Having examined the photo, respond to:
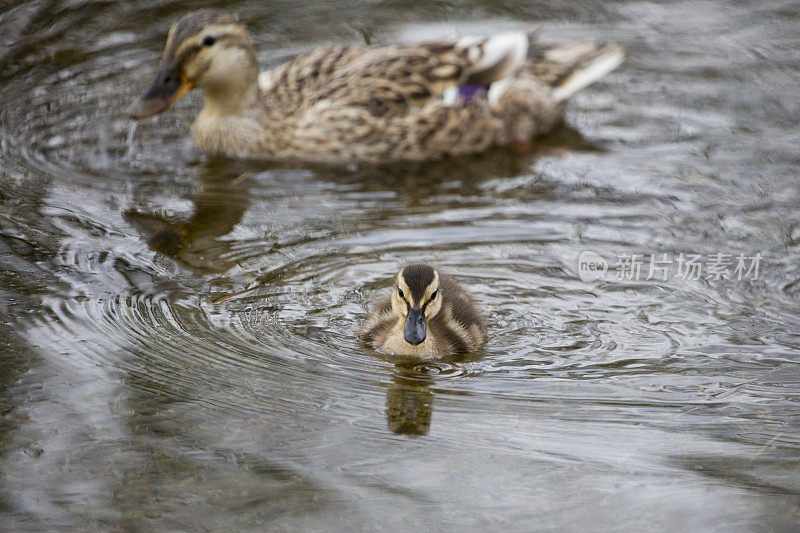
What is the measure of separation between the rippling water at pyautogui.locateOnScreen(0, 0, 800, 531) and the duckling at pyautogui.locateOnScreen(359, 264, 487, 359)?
0.33 feet

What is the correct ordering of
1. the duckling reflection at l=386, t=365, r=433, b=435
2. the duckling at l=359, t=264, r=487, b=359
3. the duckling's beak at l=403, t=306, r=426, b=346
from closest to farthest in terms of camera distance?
the duckling reflection at l=386, t=365, r=433, b=435
the duckling's beak at l=403, t=306, r=426, b=346
the duckling at l=359, t=264, r=487, b=359

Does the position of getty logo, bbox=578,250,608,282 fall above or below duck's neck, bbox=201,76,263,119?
below

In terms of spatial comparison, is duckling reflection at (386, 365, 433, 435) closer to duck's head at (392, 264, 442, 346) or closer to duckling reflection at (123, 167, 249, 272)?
duck's head at (392, 264, 442, 346)

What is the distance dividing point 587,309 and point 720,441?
132cm

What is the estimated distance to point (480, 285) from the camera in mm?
5707

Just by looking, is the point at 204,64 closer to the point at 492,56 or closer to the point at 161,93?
the point at 161,93

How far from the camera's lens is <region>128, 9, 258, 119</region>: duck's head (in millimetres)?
7480

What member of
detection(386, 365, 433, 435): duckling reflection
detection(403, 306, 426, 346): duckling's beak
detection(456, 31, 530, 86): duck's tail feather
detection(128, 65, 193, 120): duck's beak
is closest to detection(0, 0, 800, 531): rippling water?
detection(386, 365, 433, 435): duckling reflection

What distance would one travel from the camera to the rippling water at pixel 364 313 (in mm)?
3844

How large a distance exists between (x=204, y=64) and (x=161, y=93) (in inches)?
15.0

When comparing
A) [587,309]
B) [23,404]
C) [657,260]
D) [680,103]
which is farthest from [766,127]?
[23,404]

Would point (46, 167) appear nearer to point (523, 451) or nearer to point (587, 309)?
point (587, 309)

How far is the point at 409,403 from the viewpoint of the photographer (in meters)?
4.48

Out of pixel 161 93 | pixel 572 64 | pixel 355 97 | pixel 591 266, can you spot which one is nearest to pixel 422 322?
Answer: pixel 591 266
